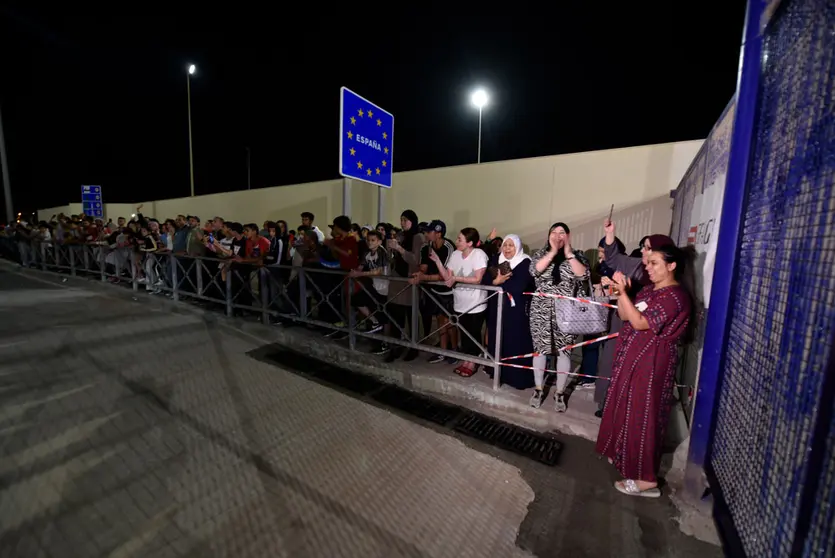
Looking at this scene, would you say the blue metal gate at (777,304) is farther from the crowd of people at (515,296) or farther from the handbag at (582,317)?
the handbag at (582,317)

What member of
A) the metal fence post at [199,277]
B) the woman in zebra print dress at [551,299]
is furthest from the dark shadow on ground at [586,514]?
the metal fence post at [199,277]

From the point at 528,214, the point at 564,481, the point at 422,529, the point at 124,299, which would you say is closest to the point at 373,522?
the point at 422,529

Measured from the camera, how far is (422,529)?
7.38ft

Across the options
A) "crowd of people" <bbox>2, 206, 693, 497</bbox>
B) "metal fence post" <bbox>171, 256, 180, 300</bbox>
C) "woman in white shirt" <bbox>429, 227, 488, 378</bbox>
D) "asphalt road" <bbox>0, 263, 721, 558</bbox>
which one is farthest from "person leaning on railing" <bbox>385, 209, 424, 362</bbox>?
"metal fence post" <bbox>171, 256, 180, 300</bbox>

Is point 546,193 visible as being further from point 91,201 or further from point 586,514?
point 91,201

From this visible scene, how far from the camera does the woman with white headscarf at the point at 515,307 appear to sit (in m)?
3.89

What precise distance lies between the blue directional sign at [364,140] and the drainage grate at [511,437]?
3.83 meters

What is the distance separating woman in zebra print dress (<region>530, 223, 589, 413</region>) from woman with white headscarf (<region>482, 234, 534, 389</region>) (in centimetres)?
20

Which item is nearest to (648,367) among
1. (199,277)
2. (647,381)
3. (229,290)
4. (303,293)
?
(647,381)

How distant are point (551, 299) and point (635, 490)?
5.38 ft

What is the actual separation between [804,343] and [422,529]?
2132 millimetres

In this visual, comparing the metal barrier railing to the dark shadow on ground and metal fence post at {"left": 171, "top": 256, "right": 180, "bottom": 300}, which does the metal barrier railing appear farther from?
the dark shadow on ground

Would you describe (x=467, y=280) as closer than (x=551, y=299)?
No

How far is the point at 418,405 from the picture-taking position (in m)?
3.92
